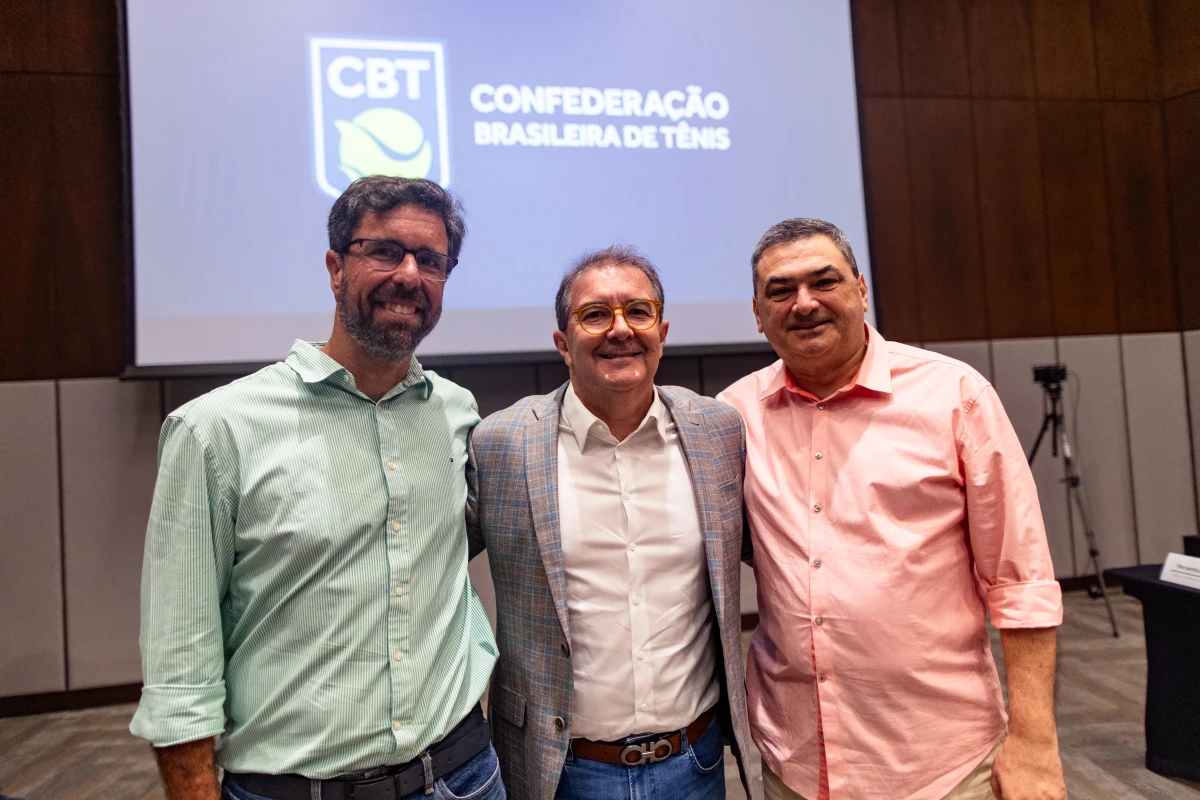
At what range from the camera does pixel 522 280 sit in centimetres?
367

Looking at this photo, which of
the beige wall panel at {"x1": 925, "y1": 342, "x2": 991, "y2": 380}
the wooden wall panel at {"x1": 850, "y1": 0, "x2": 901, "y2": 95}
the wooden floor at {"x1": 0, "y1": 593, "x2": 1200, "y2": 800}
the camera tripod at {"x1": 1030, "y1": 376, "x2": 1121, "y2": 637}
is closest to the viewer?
the wooden floor at {"x1": 0, "y1": 593, "x2": 1200, "y2": 800}

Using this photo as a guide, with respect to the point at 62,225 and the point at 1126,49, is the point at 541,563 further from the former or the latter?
the point at 1126,49

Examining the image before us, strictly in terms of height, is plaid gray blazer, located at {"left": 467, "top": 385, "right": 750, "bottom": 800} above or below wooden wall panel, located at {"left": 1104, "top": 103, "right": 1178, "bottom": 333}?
below

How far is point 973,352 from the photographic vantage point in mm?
4562

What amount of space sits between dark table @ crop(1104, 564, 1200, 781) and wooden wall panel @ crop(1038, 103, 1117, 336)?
8.90 ft

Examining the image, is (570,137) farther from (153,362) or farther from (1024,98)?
(1024,98)

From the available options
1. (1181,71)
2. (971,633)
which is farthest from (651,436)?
(1181,71)

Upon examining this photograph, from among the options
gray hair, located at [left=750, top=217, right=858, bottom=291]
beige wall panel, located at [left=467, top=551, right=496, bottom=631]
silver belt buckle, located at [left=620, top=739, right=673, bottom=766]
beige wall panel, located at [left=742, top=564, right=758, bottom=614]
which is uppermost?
gray hair, located at [left=750, top=217, right=858, bottom=291]

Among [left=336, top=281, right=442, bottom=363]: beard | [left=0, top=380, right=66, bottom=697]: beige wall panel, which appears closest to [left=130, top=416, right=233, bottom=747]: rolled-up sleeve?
[left=336, top=281, right=442, bottom=363]: beard

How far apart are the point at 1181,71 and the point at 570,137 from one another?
14.5 feet

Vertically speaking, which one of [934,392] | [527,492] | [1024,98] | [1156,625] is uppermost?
[1024,98]

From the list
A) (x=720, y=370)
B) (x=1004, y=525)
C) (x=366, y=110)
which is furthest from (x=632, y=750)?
(x=366, y=110)

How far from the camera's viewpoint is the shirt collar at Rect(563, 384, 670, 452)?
143cm

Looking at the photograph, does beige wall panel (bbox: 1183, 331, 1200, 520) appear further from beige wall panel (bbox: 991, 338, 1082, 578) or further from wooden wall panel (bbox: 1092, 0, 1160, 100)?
wooden wall panel (bbox: 1092, 0, 1160, 100)
